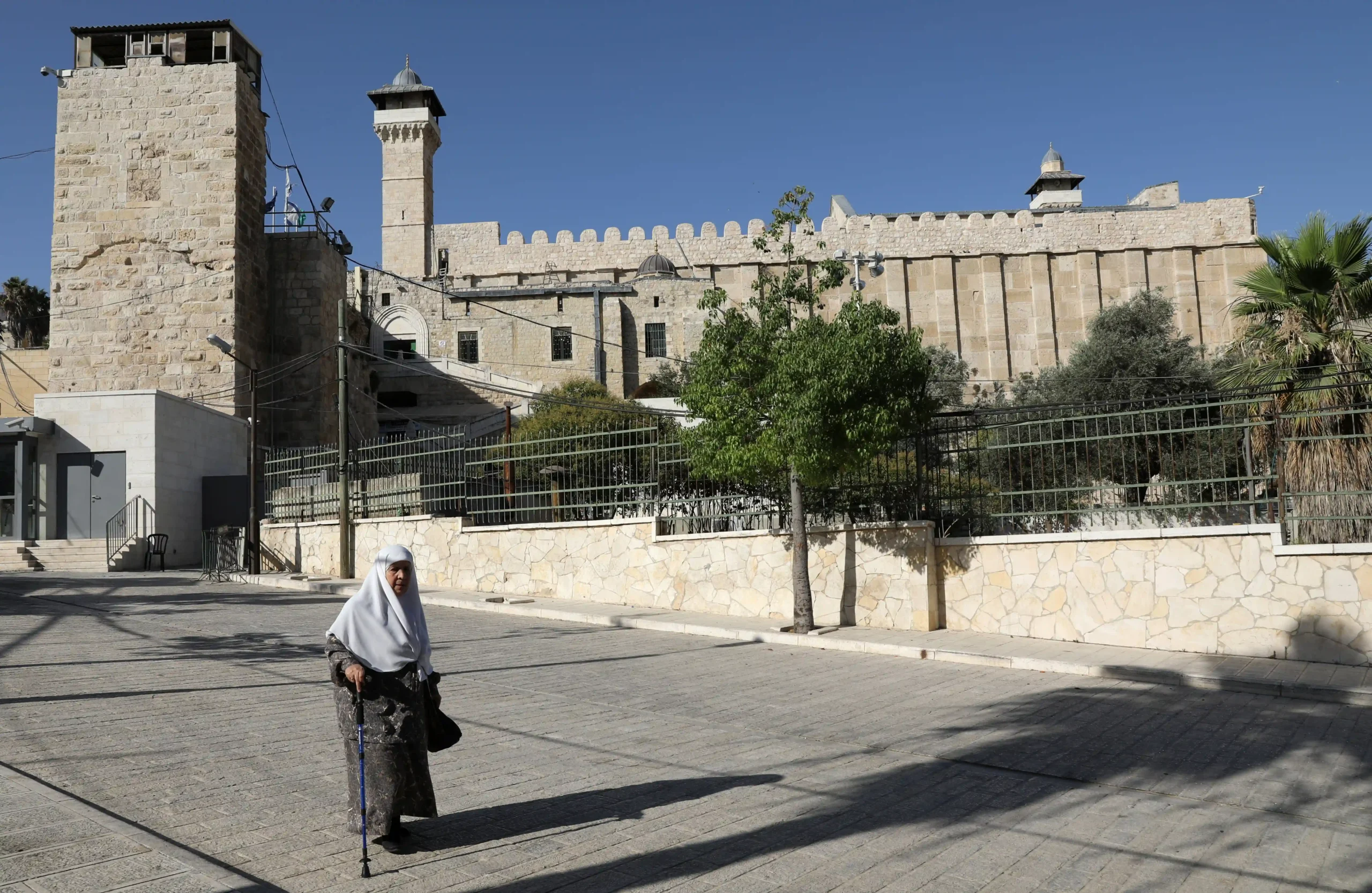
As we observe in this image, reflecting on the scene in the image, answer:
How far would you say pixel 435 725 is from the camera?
4516 mm

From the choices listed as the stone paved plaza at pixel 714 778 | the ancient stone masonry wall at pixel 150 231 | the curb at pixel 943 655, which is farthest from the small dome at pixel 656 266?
the stone paved plaza at pixel 714 778

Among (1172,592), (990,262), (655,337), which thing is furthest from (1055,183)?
(1172,592)

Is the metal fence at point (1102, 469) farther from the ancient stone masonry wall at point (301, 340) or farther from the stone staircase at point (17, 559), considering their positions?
the ancient stone masonry wall at point (301, 340)

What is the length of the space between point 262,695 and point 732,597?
22.1 ft

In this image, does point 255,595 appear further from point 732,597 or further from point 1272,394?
point 1272,394

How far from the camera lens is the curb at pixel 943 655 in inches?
318

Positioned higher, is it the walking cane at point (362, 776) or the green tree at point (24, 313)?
the green tree at point (24, 313)

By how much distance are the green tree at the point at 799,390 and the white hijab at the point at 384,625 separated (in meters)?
6.75

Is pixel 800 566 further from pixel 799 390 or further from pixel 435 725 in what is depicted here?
pixel 435 725

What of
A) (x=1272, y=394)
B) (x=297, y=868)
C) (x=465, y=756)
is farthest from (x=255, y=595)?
(x=1272, y=394)

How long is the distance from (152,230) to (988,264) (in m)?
46.5

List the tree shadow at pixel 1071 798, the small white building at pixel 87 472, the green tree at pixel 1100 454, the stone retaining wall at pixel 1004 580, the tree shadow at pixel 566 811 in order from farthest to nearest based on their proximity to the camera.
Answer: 1. the small white building at pixel 87 472
2. the green tree at pixel 1100 454
3. the stone retaining wall at pixel 1004 580
4. the tree shadow at pixel 566 811
5. the tree shadow at pixel 1071 798

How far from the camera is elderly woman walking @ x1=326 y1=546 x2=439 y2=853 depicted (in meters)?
4.24

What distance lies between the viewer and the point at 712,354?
39.1ft
